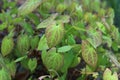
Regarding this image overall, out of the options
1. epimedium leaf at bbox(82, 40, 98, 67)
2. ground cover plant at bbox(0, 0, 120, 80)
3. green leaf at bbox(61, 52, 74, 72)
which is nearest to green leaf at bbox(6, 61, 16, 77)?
ground cover plant at bbox(0, 0, 120, 80)

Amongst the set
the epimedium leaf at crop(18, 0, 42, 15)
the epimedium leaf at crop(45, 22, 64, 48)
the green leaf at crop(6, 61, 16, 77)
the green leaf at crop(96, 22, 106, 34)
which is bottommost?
the green leaf at crop(6, 61, 16, 77)

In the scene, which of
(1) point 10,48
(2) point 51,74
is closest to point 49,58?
(2) point 51,74

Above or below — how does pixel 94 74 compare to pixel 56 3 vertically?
below

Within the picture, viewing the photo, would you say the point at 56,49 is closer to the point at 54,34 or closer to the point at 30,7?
the point at 54,34

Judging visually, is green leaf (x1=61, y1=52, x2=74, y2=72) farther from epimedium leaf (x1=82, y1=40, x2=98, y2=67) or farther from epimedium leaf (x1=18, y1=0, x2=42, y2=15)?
epimedium leaf (x1=18, y1=0, x2=42, y2=15)

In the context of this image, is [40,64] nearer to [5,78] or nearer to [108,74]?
[5,78]
